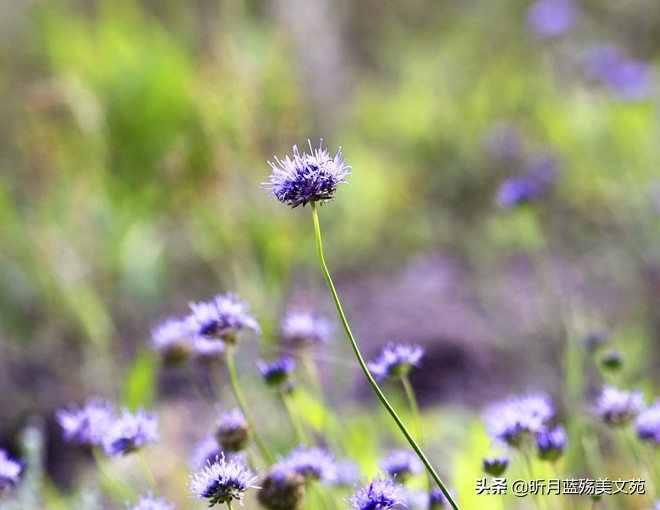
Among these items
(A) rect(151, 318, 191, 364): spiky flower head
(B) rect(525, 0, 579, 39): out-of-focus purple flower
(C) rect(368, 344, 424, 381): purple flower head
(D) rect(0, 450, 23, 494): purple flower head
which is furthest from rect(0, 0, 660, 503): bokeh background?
(D) rect(0, 450, 23, 494): purple flower head

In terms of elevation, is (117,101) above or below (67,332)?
above

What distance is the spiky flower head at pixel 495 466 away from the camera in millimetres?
1007

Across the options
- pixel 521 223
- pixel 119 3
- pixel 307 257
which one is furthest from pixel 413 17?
pixel 521 223

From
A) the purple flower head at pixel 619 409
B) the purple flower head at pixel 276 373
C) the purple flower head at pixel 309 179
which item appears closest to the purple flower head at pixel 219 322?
the purple flower head at pixel 276 373

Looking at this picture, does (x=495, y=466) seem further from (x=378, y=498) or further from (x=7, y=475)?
(x=7, y=475)

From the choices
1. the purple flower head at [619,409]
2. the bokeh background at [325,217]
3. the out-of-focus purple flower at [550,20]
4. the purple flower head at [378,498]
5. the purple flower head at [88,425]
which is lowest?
the purple flower head at [378,498]

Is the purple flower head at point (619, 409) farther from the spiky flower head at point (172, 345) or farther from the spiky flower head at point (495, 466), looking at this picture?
the spiky flower head at point (172, 345)

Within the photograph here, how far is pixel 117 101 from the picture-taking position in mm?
4039

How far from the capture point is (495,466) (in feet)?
3.32

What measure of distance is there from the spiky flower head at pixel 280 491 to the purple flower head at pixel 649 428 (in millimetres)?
438

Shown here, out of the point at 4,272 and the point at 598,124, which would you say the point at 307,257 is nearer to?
the point at 4,272

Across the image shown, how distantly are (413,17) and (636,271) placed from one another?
4.67m

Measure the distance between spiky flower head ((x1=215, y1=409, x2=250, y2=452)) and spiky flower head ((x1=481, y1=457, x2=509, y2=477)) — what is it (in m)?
0.31

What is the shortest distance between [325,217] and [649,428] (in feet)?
9.27
